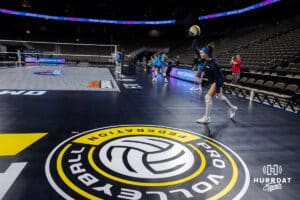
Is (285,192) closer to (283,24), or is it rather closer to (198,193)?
(198,193)

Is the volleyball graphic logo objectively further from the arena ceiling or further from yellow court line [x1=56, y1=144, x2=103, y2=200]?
the arena ceiling

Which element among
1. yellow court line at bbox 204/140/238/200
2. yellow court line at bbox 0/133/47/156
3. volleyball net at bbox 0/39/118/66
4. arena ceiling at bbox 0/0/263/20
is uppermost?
arena ceiling at bbox 0/0/263/20

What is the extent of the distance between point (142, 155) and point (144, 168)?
1.11 ft

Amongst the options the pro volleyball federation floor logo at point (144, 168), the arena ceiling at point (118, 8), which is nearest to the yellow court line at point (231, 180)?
the pro volleyball federation floor logo at point (144, 168)

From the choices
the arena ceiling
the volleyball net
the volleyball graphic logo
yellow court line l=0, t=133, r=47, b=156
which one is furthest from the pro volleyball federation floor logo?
the arena ceiling

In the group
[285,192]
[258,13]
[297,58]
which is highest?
[258,13]

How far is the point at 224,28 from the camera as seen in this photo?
105 ft

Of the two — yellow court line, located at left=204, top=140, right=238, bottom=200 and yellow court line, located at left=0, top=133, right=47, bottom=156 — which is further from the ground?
yellow court line, located at left=0, top=133, right=47, bottom=156

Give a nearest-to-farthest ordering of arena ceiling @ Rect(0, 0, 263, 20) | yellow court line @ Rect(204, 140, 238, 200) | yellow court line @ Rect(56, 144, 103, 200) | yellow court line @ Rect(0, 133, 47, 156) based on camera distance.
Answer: yellow court line @ Rect(56, 144, 103, 200) → yellow court line @ Rect(204, 140, 238, 200) → yellow court line @ Rect(0, 133, 47, 156) → arena ceiling @ Rect(0, 0, 263, 20)

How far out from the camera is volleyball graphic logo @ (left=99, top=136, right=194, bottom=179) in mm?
2719

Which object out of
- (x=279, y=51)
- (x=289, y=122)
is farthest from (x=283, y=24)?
(x=289, y=122)

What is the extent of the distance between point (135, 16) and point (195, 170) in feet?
126

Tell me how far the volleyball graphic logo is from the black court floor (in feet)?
0.04

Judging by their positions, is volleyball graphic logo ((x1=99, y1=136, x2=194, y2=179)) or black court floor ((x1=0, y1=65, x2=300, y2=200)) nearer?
black court floor ((x1=0, y1=65, x2=300, y2=200))
